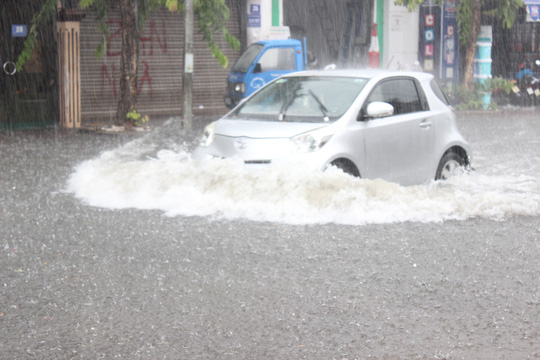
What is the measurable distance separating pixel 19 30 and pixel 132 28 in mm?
3128

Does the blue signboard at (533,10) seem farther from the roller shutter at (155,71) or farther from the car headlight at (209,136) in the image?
the car headlight at (209,136)

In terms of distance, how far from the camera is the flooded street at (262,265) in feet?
15.4

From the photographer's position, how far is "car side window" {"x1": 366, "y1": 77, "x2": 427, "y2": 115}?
9078 millimetres

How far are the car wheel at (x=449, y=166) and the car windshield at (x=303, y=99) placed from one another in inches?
59.1

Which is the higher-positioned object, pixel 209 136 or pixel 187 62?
pixel 187 62

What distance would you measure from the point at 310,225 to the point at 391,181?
5.26ft

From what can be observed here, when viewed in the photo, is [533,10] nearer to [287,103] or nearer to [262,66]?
[262,66]

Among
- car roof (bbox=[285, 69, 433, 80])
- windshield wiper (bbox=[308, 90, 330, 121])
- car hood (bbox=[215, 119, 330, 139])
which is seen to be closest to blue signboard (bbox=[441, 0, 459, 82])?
car roof (bbox=[285, 69, 433, 80])

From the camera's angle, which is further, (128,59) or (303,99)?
(128,59)

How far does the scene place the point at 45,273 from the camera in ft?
19.7

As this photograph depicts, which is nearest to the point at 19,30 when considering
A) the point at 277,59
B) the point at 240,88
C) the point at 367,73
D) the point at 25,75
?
the point at 25,75

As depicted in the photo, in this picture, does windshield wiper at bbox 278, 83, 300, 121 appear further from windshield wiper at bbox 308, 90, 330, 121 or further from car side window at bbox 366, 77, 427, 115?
car side window at bbox 366, 77, 427, 115

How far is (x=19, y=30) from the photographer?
17.6 metres

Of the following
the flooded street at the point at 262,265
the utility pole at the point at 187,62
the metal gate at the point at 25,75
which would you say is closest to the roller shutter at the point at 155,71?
the metal gate at the point at 25,75
